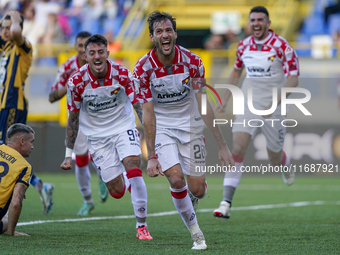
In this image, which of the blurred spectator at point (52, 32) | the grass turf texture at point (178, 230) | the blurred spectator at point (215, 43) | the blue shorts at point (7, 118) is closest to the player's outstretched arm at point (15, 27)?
the blue shorts at point (7, 118)

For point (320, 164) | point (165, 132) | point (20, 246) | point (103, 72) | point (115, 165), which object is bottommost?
point (320, 164)

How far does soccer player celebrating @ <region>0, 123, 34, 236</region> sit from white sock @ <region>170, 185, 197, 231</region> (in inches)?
55.8

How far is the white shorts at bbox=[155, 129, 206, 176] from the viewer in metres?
5.16

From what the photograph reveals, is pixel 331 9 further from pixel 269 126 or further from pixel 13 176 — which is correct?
pixel 13 176

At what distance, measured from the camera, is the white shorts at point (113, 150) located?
19.4 ft

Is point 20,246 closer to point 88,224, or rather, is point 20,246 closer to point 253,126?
point 88,224

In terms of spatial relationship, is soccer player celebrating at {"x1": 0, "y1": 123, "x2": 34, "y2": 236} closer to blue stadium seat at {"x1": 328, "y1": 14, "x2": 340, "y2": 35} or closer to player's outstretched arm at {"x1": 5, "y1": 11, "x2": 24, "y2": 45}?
player's outstretched arm at {"x1": 5, "y1": 11, "x2": 24, "y2": 45}

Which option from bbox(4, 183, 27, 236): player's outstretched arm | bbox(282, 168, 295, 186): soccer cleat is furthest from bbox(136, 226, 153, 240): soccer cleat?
bbox(282, 168, 295, 186): soccer cleat

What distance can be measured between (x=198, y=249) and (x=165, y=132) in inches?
44.8

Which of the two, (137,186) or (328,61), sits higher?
(328,61)

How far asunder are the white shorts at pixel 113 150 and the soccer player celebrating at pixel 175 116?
630 mm

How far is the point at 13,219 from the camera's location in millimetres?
5289

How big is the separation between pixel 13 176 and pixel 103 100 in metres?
1.21

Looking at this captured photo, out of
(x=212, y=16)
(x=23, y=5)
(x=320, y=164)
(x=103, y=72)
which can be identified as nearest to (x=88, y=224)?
(x=103, y=72)
